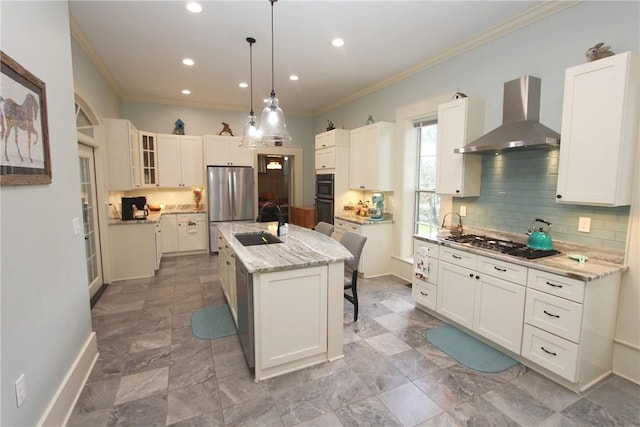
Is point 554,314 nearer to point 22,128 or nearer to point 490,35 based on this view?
point 490,35

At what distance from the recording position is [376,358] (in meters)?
2.57

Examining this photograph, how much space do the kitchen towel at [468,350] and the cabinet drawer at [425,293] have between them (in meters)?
0.29

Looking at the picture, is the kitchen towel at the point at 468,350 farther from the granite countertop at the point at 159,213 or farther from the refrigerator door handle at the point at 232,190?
the refrigerator door handle at the point at 232,190

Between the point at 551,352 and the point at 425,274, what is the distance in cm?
127

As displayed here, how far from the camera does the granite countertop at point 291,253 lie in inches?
88.7

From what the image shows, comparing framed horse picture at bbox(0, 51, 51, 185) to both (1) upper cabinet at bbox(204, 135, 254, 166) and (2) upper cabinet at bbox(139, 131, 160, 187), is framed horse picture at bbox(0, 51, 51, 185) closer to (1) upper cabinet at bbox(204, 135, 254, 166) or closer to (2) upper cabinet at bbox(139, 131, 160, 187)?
(2) upper cabinet at bbox(139, 131, 160, 187)

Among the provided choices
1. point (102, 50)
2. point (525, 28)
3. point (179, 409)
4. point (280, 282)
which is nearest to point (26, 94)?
point (280, 282)

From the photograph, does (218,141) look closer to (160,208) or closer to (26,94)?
(160,208)

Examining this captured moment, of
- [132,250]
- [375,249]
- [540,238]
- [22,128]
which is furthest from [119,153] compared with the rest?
[540,238]

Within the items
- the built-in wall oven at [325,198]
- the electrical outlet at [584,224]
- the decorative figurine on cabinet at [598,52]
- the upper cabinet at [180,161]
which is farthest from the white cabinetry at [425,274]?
the upper cabinet at [180,161]

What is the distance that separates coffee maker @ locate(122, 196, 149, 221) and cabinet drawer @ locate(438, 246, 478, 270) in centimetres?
436

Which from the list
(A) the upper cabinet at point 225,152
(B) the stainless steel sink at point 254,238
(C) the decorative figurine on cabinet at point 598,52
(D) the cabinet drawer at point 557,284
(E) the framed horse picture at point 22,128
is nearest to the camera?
(E) the framed horse picture at point 22,128

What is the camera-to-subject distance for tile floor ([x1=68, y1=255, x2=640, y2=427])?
1933 millimetres

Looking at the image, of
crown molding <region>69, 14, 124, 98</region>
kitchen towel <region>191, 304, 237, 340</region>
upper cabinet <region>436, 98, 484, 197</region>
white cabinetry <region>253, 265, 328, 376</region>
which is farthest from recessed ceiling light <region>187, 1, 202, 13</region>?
kitchen towel <region>191, 304, 237, 340</region>
